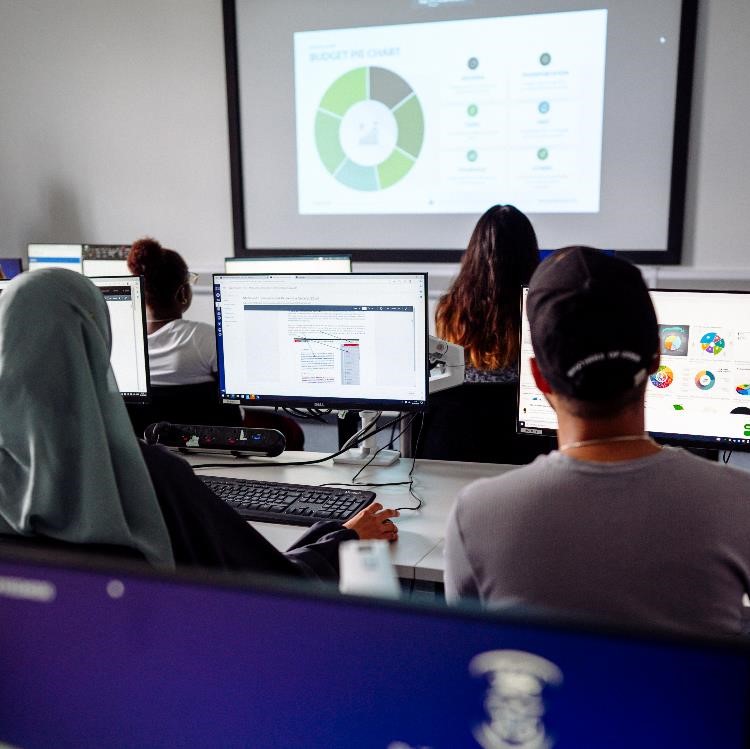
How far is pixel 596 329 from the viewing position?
0.90m

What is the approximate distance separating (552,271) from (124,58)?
4.66m

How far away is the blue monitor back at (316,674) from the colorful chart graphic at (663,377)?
139cm

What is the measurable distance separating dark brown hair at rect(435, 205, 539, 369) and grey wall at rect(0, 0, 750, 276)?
2.09m

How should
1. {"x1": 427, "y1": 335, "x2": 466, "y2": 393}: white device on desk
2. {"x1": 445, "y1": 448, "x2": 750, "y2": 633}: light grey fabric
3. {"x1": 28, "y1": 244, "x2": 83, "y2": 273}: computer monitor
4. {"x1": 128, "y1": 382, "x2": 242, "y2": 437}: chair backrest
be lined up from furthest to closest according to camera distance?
{"x1": 28, "y1": 244, "x2": 83, "y2": 273}: computer monitor < {"x1": 128, "y1": 382, "x2": 242, "y2": 437}: chair backrest < {"x1": 427, "y1": 335, "x2": 466, "y2": 393}: white device on desk < {"x1": 445, "y1": 448, "x2": 750, "y2": 633}: light grey fabric

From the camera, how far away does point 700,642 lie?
14.5 inches

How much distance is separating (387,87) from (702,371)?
3242 mm

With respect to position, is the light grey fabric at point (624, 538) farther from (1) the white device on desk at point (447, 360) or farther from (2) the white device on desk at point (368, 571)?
(1) the white device on desk at point (447, 360)

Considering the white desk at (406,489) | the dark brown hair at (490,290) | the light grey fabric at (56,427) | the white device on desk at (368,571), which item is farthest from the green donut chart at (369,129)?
the white device on desk at (368,571)

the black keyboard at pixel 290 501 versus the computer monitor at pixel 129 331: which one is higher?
the computer monitor at pixel 129 331

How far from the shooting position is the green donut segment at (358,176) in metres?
4.58

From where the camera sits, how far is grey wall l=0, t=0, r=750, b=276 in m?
4.78

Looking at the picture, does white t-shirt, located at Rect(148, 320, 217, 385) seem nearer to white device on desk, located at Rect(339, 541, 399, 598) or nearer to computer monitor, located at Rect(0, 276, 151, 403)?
computer monitor, located at Rect(0, 276, 151, 403)

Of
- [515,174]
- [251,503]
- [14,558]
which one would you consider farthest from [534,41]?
[14,558]

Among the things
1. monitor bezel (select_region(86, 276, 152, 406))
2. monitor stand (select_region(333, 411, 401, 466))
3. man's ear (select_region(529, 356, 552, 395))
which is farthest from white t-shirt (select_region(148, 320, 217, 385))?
man's ear (select_region(529, 356, 552, 395))
